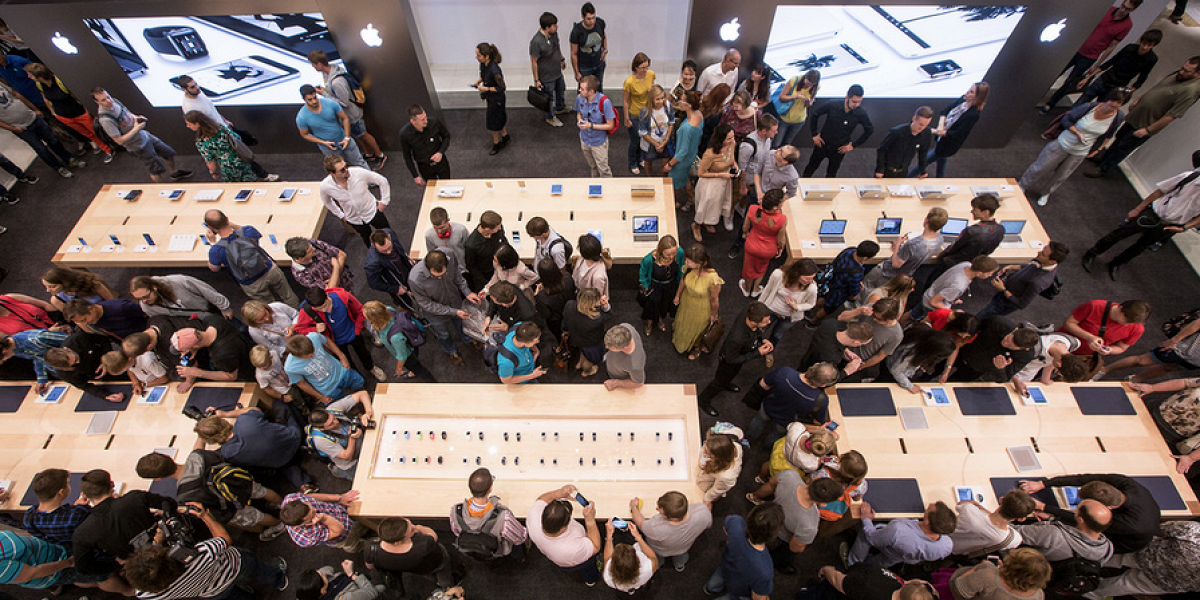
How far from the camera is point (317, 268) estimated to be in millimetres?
4766

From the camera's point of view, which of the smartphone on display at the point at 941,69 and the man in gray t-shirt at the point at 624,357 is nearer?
the man in gray t-shirt at the point at 624,357

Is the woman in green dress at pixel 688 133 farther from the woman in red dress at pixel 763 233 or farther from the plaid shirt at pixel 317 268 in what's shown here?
the plaid shirt at pixel 317 268

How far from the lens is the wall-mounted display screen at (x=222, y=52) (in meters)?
6.15

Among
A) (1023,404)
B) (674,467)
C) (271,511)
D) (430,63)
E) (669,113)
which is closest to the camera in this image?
(674,467)

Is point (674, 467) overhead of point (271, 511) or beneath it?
overhead

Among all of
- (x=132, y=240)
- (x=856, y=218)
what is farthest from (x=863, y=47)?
(x=132, y=240)

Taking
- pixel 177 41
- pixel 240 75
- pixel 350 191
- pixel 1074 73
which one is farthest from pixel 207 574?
pixel 1074 73

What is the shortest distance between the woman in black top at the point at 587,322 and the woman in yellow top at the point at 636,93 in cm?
306

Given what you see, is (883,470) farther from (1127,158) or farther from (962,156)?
(1127,158)

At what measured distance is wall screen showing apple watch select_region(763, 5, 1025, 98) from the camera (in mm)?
6336

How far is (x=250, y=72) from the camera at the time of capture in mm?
6691

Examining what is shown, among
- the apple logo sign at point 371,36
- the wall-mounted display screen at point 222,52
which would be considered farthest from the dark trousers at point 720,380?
the wall-mounted display screen at point 222,52

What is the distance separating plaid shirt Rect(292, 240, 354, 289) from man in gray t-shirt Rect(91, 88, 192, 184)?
3.50 m

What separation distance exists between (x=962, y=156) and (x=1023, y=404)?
470cm
